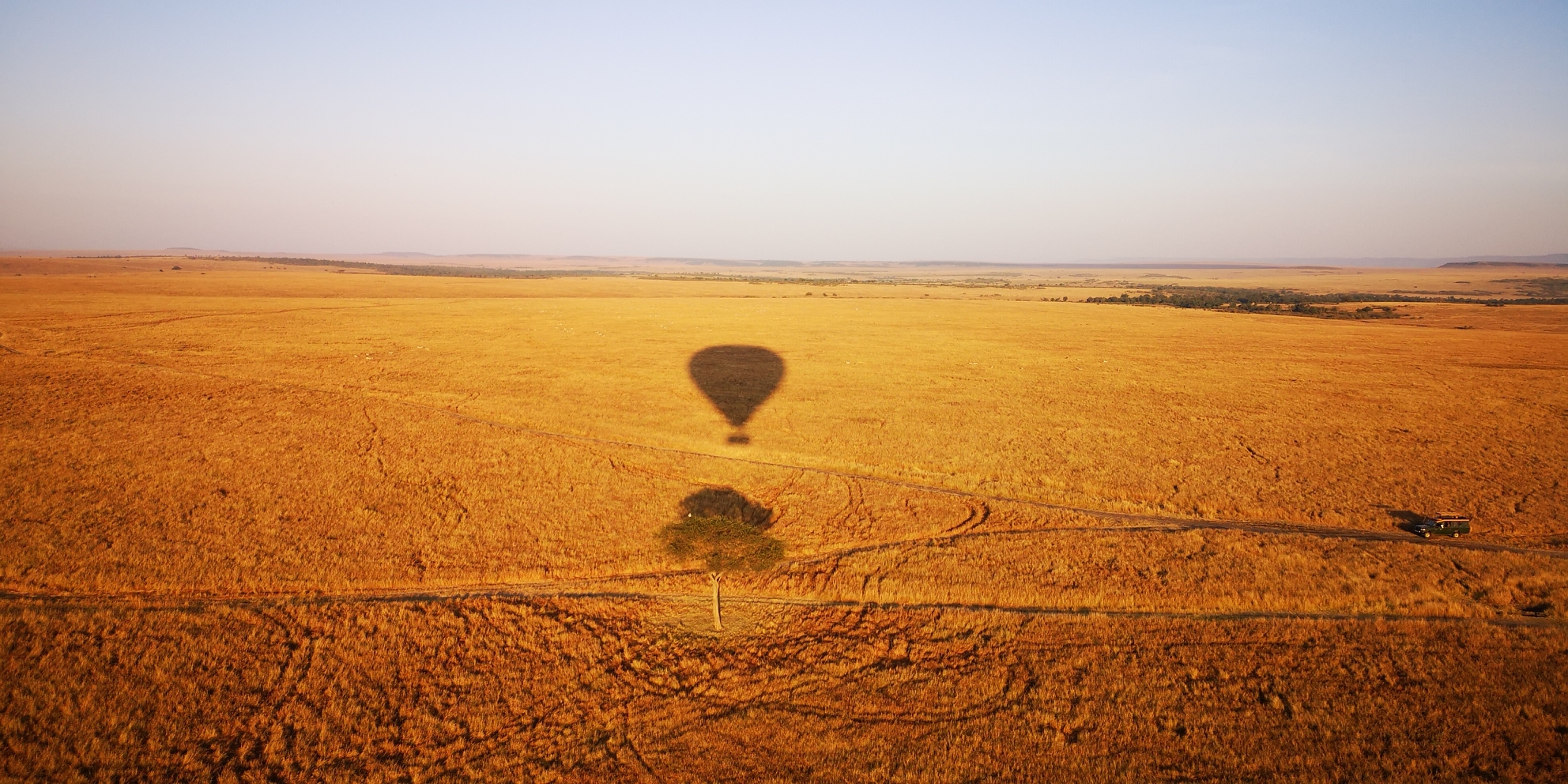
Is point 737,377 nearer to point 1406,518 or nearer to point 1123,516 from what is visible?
point 1123,516

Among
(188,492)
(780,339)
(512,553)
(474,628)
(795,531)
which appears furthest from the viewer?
(780,339)

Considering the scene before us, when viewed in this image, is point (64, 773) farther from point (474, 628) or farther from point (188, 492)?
point (188, 492)

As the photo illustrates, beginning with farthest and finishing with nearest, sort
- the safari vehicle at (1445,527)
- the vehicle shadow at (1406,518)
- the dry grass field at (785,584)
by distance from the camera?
the vehicle shadow at (1406,518) < the safari vehicle at (1445,527) < the dry grass field at (785,584)

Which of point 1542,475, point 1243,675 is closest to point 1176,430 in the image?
point 1542,475

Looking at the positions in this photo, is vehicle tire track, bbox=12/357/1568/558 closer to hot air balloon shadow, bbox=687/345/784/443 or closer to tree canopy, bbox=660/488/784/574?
tree canopy, bbox=660/488/784/574

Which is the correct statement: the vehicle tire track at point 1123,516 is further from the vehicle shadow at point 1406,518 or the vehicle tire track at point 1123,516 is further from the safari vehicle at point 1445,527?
the vehicle shadow at point 1406,518

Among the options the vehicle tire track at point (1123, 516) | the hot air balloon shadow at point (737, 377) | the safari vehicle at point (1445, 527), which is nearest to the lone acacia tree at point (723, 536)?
the vehicle tire track at point (1123, 516)

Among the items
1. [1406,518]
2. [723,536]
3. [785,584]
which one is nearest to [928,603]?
[785,584]
